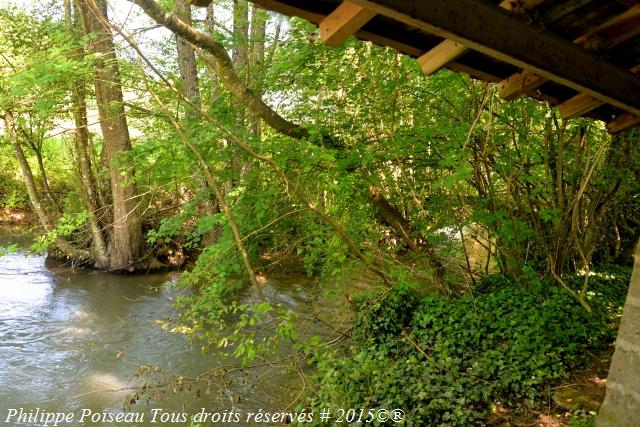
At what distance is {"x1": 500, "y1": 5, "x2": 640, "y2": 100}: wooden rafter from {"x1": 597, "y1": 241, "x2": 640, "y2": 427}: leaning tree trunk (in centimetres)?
121

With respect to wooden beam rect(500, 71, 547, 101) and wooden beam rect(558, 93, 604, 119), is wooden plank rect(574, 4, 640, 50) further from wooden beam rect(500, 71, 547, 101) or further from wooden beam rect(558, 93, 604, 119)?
wooden beam rect(558, 93, 604, 119)

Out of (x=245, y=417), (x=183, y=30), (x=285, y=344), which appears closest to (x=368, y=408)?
(x=245, y=417)

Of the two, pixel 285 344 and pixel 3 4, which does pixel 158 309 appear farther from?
pixel 3 4

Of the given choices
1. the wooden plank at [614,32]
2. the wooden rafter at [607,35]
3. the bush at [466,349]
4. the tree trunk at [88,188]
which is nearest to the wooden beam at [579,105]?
the wooden rafter at [607,35]

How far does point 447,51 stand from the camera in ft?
8.42

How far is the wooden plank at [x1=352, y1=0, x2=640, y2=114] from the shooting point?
2061mm

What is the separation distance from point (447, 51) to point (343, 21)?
27.4 inches

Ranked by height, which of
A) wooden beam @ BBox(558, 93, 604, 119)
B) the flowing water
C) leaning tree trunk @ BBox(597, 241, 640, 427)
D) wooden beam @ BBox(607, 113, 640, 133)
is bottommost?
the flowing water

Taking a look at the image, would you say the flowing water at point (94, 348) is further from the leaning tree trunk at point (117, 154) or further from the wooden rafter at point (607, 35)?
the wooden rafter at point (607, 35)

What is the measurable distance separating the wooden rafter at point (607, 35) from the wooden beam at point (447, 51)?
434 millimetres

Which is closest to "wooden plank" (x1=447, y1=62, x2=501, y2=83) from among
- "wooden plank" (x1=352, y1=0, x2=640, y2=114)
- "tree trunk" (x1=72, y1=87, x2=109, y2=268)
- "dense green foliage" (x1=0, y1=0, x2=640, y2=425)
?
"wooden plank" (x1=352, y1=0, x2=640, y2=114)

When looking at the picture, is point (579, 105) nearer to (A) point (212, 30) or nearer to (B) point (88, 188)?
(A) point (212, 30)

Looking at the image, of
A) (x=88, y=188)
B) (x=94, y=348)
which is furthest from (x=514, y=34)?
(x=88, y=188)

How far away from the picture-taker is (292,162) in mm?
6676
